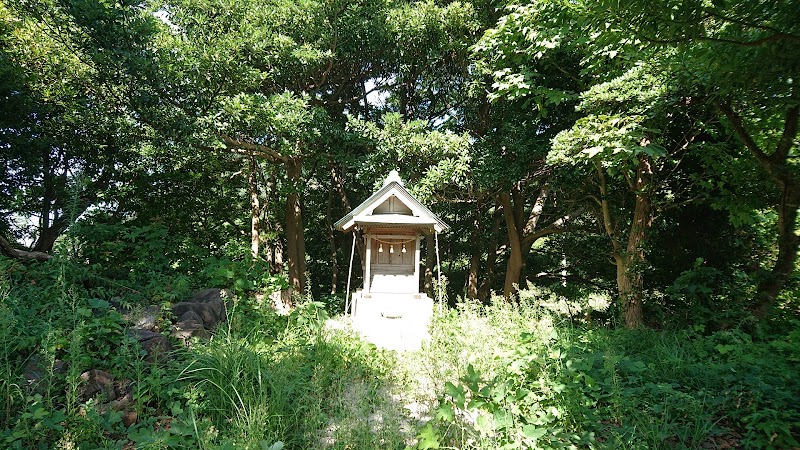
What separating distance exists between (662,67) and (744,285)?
390 centimetres

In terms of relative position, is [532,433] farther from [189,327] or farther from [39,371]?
[189,327]

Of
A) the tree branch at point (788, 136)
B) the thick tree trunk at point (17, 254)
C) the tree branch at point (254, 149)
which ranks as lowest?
the thick tree trunk at point (17, 254)

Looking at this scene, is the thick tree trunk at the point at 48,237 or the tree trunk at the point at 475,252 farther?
the tree trunk at the point at 475,252

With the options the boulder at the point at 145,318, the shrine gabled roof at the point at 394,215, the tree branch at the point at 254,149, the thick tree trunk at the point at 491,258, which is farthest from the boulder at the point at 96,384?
the thick tree trunk at the point at 491,258

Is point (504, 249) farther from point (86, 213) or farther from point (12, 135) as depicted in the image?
point (12, 135)

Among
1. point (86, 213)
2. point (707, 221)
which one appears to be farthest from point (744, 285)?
point (86, 213)

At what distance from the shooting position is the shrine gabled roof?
8234 mm

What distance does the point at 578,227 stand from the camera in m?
11.2

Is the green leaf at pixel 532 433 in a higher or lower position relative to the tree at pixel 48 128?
lower

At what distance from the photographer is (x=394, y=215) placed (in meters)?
8.44

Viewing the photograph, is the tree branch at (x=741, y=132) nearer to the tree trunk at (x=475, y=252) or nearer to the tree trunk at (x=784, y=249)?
the tree trunk at (x=784, y=249)

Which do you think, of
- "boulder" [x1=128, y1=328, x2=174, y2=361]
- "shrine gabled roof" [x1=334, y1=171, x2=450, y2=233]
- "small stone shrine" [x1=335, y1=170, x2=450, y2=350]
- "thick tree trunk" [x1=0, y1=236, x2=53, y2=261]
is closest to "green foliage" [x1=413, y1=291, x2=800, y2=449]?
"boulder" [x1=128, y1=328, x2=174, y2=361]

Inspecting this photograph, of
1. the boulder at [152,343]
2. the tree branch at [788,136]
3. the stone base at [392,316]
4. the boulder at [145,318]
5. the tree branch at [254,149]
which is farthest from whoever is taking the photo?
the tree branch at [254,149]

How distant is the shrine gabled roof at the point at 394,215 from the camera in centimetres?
823
